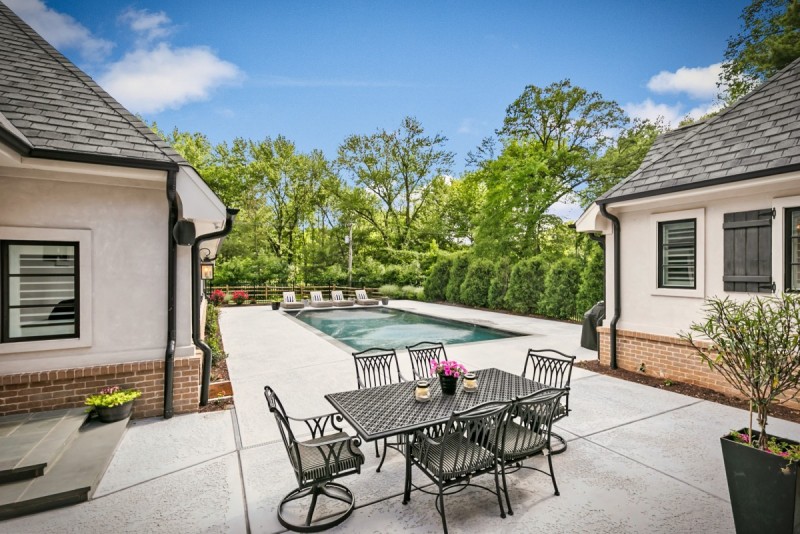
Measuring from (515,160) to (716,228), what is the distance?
1085 centimetres

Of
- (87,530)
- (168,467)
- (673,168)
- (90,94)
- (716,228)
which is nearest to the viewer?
(87,530)

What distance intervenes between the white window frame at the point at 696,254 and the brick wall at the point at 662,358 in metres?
0.76

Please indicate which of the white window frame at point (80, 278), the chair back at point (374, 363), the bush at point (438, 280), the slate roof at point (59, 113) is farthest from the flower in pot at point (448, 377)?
the bush at point (438, 280)

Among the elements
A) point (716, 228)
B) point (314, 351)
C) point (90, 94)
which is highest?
point (90, 94)

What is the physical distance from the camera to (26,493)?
2908mm

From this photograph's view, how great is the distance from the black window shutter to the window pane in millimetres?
8767

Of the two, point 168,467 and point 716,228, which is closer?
point 168,467

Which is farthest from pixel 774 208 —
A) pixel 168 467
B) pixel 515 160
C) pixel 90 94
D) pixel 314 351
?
pixel 515 160

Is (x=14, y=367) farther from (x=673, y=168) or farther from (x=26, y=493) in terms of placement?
(x=673, y=168)

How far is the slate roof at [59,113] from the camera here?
13.2 feet

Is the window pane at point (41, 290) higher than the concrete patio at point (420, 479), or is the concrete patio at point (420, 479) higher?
the window pane at point (41, 290)

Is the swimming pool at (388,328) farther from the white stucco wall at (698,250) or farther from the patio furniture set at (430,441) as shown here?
the patio furniture set at (430,441)

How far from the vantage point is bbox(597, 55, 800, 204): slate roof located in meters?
4.96

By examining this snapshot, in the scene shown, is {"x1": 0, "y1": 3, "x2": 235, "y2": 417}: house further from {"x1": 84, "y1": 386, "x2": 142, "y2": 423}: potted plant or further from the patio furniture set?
the patio furniture set
